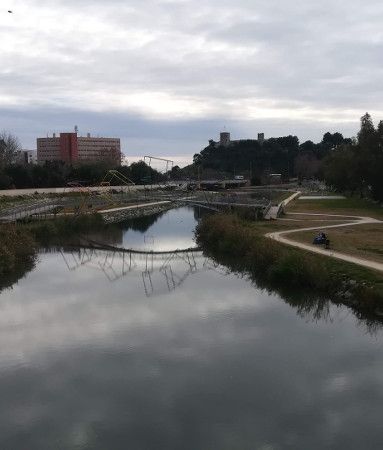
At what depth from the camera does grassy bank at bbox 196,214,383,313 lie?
19281 millimetres

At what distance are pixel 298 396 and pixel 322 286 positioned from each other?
8.83 metres

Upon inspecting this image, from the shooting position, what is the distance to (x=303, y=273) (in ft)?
72.4

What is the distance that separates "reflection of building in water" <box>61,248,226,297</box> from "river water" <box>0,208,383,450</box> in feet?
5.27

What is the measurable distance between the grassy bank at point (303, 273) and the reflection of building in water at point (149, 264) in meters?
1.74

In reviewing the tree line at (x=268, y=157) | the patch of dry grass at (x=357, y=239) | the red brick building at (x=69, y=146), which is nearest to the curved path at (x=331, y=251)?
the patch of dry grass at (x=357, y=239)

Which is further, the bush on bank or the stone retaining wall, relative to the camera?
the stone retaining wall

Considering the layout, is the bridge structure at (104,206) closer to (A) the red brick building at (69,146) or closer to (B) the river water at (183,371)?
(B) the river water at (183,371)

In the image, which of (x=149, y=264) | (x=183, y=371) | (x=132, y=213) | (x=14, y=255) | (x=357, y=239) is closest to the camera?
(x=183, y=371)

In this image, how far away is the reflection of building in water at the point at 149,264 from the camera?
26125mm

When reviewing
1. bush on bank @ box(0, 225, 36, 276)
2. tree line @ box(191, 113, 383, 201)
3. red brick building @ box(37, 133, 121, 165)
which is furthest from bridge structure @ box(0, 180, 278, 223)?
red brick building @ box(37, 133, 121, 165)

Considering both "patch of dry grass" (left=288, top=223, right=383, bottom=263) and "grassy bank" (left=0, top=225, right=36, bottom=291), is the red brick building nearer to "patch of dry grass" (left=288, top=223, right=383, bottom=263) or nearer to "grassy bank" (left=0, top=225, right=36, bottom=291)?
"grassy bank" (left=0, top=225, right=36, bottom=291)

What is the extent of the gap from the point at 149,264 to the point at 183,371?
55.3 feet

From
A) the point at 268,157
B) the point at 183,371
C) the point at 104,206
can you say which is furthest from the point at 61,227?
the point at 268,157

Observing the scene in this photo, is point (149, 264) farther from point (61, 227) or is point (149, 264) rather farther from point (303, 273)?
point (61, 227)
